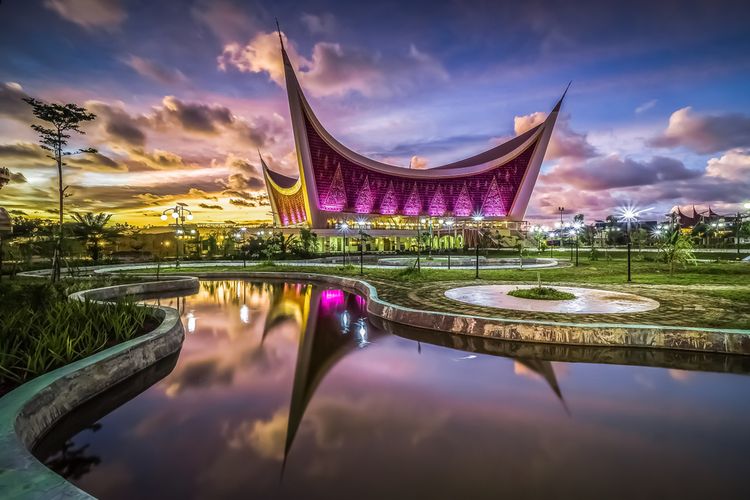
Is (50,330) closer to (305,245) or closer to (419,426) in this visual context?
(419,426)

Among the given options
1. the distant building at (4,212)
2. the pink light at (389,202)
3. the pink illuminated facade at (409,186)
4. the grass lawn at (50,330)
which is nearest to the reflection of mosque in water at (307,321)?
the grass lawn at (50,330)

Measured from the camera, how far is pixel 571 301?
9.66 m

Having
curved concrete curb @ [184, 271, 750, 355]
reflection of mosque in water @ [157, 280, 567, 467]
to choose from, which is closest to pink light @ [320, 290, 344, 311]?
reflection of mosque in water @ [157, 280, 567, 467]

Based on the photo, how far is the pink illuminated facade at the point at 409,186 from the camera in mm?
51500

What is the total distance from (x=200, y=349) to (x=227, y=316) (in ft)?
10.9

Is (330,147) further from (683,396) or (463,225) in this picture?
(683,396)

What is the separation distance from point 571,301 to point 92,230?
33757mm

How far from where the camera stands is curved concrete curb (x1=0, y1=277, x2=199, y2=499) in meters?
2.36

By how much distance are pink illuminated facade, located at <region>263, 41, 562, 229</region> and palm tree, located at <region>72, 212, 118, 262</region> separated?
22.4 metres

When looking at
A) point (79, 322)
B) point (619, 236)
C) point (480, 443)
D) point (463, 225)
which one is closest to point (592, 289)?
point (480, 443)

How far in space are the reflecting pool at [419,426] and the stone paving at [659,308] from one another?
43.9 inches

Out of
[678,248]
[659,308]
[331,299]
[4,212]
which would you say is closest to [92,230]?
[4,212]

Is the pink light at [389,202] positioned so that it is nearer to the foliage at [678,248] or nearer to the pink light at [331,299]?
the foliage at [678,248]

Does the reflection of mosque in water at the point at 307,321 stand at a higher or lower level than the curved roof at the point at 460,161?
lower
